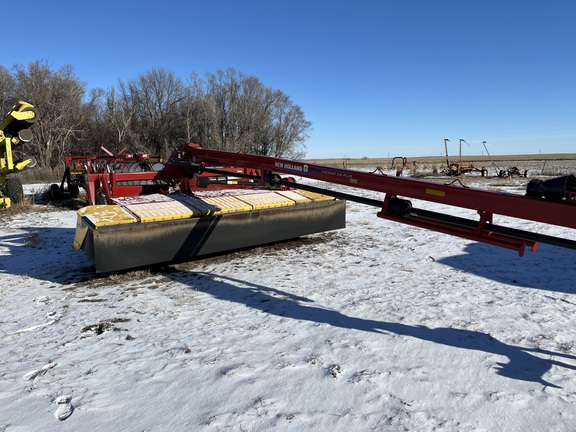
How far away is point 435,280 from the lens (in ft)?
16.7

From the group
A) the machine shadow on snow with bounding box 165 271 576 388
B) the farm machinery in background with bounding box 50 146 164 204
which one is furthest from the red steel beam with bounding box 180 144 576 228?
the farm machinery in background with bounding box 50 146 164 204

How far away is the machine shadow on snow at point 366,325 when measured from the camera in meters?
3.07

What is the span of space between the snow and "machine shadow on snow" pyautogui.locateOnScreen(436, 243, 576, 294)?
4cm

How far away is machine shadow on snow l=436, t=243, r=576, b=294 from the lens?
4.95m

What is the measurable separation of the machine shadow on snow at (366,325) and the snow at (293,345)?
2 centimetres

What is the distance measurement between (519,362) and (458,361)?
479 mm

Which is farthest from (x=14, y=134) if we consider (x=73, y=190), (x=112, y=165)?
(x=73, y=190)

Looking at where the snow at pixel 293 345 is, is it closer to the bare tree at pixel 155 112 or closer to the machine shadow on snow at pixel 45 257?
the machine shadow on snow at pixel 45 257

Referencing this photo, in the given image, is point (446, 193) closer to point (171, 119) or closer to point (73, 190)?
point (73, 190)

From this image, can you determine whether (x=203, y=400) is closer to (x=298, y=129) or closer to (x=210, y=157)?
(x=210, y=157)

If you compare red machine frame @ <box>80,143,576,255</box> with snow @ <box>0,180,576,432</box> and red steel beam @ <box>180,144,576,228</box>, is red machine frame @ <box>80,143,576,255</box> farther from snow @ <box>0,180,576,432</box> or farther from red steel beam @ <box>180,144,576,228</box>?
snow @ <box>0,180,576,432</box>

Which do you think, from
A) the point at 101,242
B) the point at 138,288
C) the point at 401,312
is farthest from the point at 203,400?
the point at 101,242

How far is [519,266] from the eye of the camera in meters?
5.65

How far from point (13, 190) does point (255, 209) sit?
8.85m
